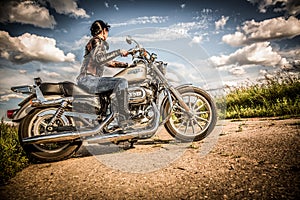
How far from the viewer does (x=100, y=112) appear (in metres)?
3.24

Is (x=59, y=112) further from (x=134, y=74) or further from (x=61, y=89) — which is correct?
(x=134, y=74)

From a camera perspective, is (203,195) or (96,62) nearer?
(203,195)

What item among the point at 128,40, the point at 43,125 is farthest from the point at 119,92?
the point at 43,125

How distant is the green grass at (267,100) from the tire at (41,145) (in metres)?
5.24

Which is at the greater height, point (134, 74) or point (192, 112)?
point (134, 74)

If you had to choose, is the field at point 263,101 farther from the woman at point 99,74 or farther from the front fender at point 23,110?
the woman at point 99,74

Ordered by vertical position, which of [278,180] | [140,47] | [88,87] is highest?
[140,47]

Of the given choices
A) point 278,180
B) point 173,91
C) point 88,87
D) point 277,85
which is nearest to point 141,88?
point 173,91

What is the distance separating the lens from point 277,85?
6746 mm

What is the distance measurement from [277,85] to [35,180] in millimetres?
7579

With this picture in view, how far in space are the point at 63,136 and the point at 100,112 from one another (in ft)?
2.37

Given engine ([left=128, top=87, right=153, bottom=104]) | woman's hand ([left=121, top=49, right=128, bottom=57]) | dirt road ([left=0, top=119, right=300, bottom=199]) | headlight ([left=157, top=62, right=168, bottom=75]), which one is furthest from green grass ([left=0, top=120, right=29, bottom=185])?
headlight ([left=157, top=62, right=168, bottom=75])

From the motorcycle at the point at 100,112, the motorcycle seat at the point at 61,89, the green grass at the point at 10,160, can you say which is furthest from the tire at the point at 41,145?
the motorcycle seat at the point at 61,89

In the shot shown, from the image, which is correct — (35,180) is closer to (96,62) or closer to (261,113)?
(96,62)
